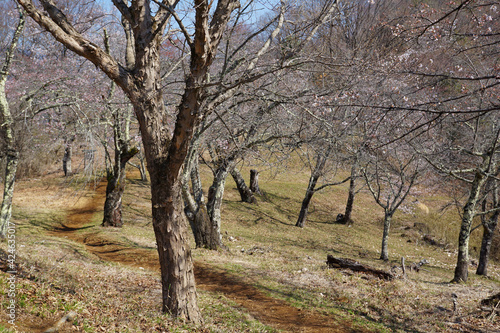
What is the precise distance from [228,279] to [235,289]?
0.60 m

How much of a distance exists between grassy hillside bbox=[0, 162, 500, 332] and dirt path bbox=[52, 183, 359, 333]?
0.18 ft

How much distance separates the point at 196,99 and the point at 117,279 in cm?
478

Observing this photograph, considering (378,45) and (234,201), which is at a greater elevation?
(378,45)

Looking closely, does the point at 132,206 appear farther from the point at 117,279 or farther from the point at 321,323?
the point at 321,323

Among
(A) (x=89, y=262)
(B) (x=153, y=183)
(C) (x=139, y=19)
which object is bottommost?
(A) (x=89, y=262)

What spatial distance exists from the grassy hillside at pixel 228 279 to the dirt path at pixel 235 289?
0.06 m

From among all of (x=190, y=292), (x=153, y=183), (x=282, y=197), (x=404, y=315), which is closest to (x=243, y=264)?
(x=404, y=315)

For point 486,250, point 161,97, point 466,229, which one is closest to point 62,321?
point 161,97

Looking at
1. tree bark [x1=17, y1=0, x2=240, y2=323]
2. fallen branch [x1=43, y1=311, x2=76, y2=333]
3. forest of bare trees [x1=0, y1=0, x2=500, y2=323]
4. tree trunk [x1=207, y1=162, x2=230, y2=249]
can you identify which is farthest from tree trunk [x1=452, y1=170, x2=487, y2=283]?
fallen branch [x1=43, y1=311, x2=76, y2=333]

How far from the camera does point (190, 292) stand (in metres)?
5.57

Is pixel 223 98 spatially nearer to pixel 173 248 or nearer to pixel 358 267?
pixel 173 248

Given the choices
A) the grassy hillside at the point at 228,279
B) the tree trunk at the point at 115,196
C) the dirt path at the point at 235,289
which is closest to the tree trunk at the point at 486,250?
the grassy hillside at the point at 228,279

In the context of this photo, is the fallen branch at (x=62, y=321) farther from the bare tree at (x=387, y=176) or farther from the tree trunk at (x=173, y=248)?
the bare tree at (x=387, y=176)

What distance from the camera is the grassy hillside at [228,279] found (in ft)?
17.1
